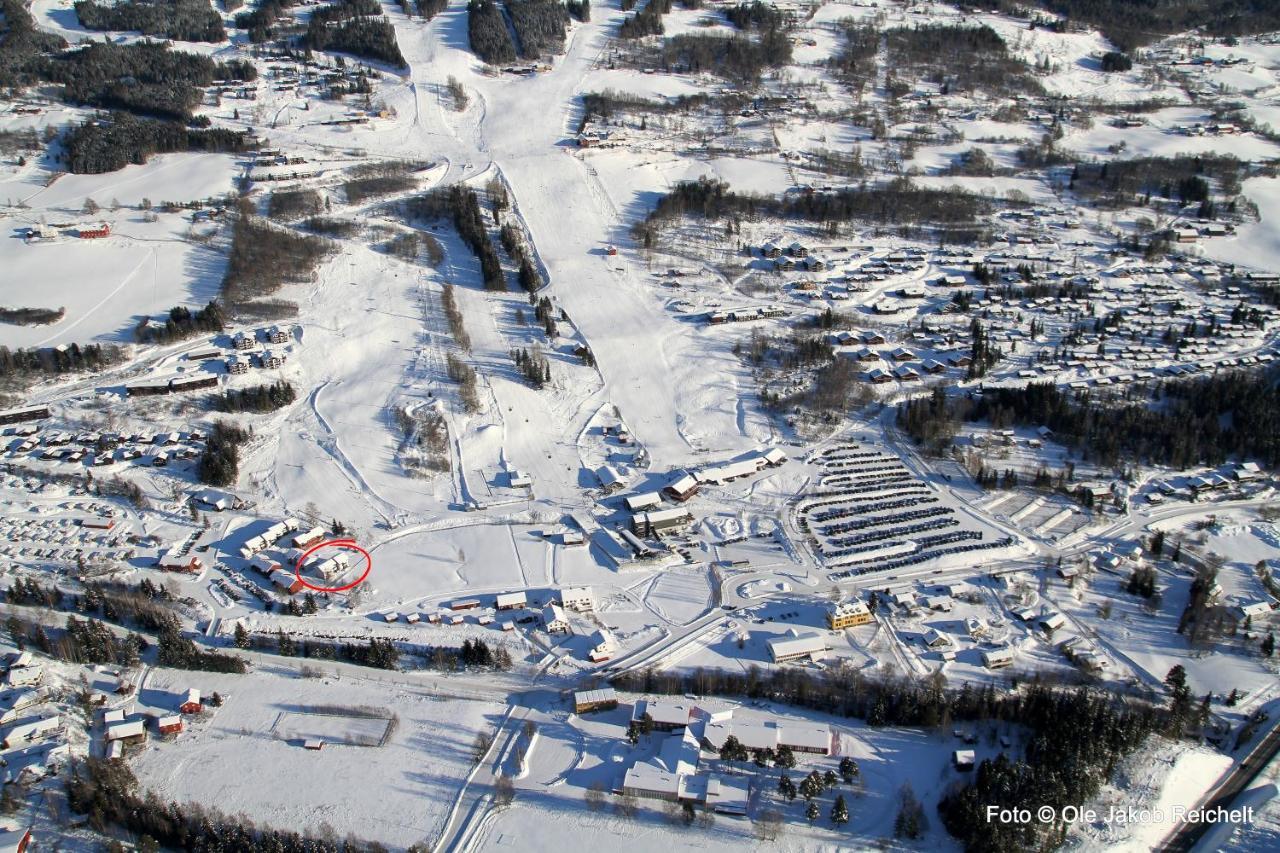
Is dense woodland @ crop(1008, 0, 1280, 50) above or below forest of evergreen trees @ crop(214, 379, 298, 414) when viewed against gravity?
above

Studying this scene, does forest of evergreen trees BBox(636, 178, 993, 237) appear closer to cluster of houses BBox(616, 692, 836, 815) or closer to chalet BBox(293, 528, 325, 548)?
chalet BBox(293, 528, 325, 548)

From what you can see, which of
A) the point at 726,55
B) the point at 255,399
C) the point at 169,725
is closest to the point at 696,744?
the point at 169,725

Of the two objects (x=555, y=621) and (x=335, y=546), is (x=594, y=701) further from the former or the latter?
(x=335, y=546)

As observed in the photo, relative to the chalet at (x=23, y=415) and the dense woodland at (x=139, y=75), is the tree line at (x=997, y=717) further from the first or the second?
the dense woodland at (x=139, y=75)

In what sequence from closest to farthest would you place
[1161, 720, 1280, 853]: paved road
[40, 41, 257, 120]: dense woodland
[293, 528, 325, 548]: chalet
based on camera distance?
[1161, 720, 1280, 853]: paved road, [293, 528, 325, 548]: chalet, [40, 41, 257, 120]: dense woodland

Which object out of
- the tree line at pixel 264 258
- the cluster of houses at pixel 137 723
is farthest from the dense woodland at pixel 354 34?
the cluster of houses at pixel 137 723

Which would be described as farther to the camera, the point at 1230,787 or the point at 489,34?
the point at 489,34

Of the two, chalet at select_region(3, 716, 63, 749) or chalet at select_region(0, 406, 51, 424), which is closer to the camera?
chalet at select_region(3, 716, 63, 749)

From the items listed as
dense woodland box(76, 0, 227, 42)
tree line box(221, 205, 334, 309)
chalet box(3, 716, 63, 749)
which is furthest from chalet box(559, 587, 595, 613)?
dense woodland box(76, 0, 227, 42)
